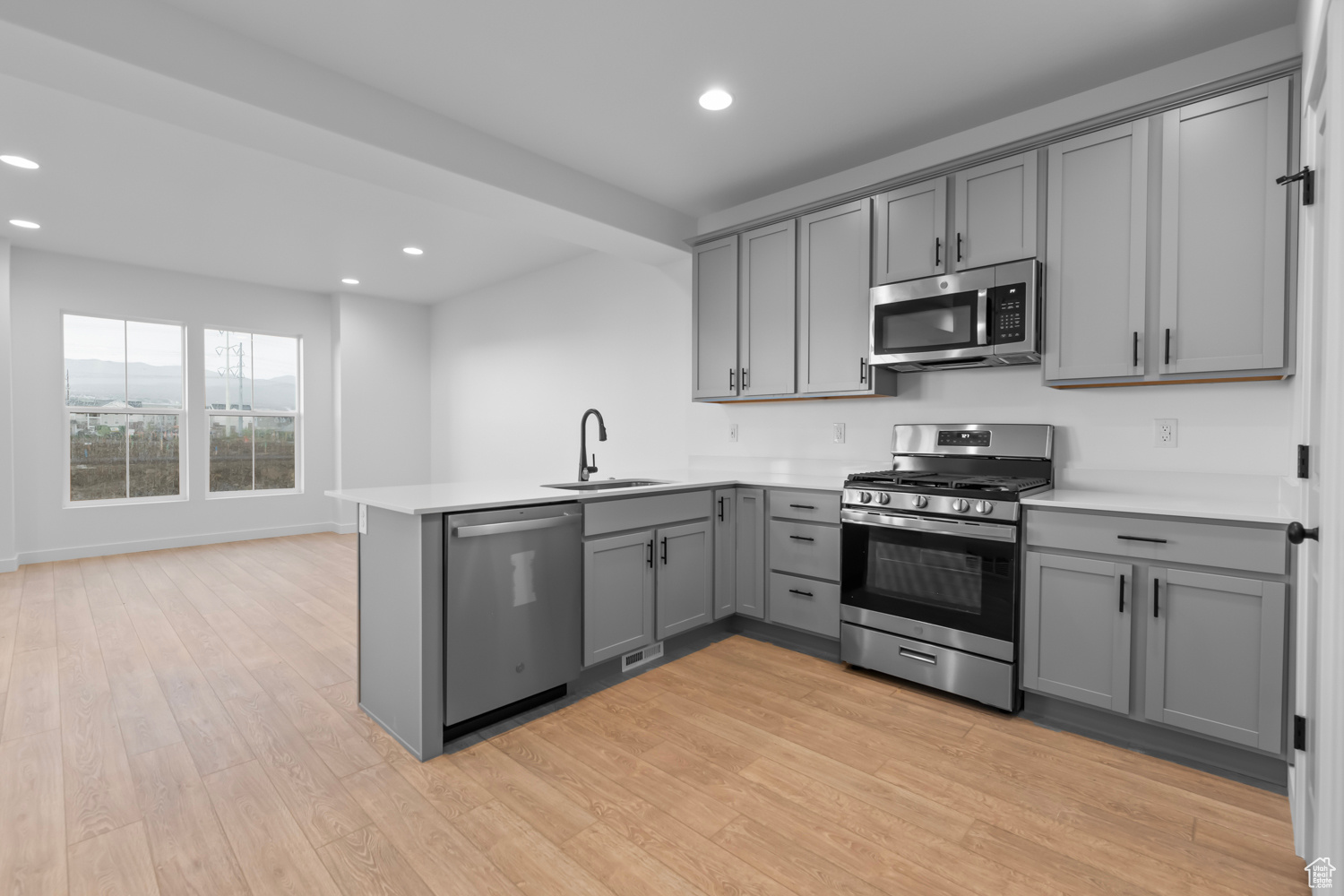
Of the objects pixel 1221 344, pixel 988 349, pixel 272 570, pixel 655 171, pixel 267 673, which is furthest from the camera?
pixel 272 570

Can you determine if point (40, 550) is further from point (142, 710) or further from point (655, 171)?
point (655, 171)

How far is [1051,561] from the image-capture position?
247cm

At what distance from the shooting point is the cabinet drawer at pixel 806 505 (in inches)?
125

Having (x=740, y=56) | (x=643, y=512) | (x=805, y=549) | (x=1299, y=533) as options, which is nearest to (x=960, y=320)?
(x=805, y=549)

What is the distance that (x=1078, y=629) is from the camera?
2.42 m

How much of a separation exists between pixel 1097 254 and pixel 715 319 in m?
2.10

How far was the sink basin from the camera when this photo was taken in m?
3.18

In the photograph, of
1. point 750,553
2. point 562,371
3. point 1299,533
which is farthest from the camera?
point 562,371

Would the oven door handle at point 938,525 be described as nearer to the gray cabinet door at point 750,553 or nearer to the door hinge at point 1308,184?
the gray cabinet door at point 750,553

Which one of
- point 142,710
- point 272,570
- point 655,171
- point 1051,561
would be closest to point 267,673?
point 142,710

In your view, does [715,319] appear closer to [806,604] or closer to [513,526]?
[806,604]

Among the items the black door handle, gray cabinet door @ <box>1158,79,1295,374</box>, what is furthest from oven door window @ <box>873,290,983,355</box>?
the black door handle

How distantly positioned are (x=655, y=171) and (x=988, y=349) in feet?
6.86

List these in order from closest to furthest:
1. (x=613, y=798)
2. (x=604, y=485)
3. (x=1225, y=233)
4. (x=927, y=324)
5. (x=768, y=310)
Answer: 1. (x=613, y=798)
2. (x=1225, y=233)
3. (x=927, y=324)
4. (x=604, y=485)
5. (x=768, y=310)
